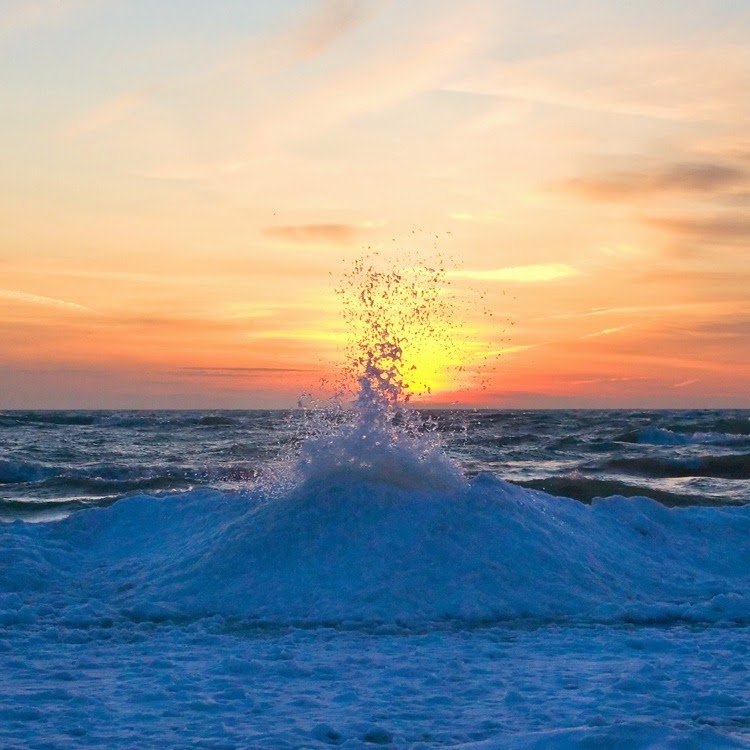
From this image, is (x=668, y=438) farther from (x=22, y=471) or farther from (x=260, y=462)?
(x=22, y=471)

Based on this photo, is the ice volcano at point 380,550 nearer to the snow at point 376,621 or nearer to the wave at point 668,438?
the snow at point 376,621

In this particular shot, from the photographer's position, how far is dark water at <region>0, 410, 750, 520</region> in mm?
18891

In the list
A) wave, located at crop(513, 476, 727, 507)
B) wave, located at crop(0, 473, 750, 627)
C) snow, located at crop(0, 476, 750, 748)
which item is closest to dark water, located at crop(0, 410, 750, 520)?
wave, located at crop(513, 476, 727, 507)

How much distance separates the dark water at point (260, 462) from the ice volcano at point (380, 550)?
1.58 metres

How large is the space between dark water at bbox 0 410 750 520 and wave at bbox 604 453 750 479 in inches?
1.4

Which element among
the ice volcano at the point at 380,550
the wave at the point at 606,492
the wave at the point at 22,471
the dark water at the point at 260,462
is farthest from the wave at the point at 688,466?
the wave at the point at 22,471

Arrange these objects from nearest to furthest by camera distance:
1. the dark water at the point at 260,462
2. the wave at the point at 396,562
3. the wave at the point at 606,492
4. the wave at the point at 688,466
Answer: the wave at the point at 396,562, the wave at the point at 606,492, the dark water at the point at 260,462, the wave at the point at 688,466

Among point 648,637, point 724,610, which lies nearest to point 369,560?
point 648,637

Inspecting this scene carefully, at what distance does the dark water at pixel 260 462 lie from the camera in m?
18.9

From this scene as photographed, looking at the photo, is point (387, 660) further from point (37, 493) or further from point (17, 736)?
point (37, 493)

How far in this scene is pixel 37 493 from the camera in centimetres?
2031

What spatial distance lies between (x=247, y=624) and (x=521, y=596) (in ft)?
9.66

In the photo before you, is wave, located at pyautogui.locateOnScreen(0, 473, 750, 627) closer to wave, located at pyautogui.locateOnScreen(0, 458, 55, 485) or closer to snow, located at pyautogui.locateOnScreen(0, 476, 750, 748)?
snow, located at pyautogui.locateOnScreen(0, 476, 750, 748)

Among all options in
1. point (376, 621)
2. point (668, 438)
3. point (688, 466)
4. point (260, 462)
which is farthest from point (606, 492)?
point (668, 438)
